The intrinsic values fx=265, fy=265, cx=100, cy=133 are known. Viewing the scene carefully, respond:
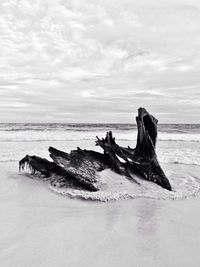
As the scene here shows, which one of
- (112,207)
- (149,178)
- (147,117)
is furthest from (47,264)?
(147,117)

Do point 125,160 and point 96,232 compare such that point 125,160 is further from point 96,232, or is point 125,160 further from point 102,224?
point 96,232

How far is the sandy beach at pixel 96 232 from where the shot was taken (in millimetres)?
2707

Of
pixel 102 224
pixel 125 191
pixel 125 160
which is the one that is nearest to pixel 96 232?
pixel 102 224

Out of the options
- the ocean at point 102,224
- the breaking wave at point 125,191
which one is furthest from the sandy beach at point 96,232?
the breaking wave at point 125,191

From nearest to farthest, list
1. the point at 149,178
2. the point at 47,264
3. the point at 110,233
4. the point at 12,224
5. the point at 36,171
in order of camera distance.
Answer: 1. the point at 47,264
2. the point at 110,233
3. the point at 12,224
4. the point at 149,178
5. the point at 36,171

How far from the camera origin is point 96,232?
132 inches

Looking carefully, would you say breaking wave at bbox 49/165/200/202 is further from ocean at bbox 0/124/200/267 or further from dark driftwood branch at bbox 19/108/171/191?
dark driftwood branch at bbox 19/108/171/191

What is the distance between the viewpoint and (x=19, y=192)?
17.4 feet

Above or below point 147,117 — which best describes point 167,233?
below

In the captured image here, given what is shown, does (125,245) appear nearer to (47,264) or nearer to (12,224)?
(47,264)

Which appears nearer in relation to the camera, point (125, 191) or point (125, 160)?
point (125, 191)

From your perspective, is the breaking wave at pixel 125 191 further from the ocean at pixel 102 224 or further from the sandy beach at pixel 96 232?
the sandy beach at pixel 96 232

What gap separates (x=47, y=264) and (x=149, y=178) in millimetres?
3481

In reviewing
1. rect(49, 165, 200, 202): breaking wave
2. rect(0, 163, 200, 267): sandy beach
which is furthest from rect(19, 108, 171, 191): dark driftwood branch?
rect(0, 163, 200, 267): sandy beach
